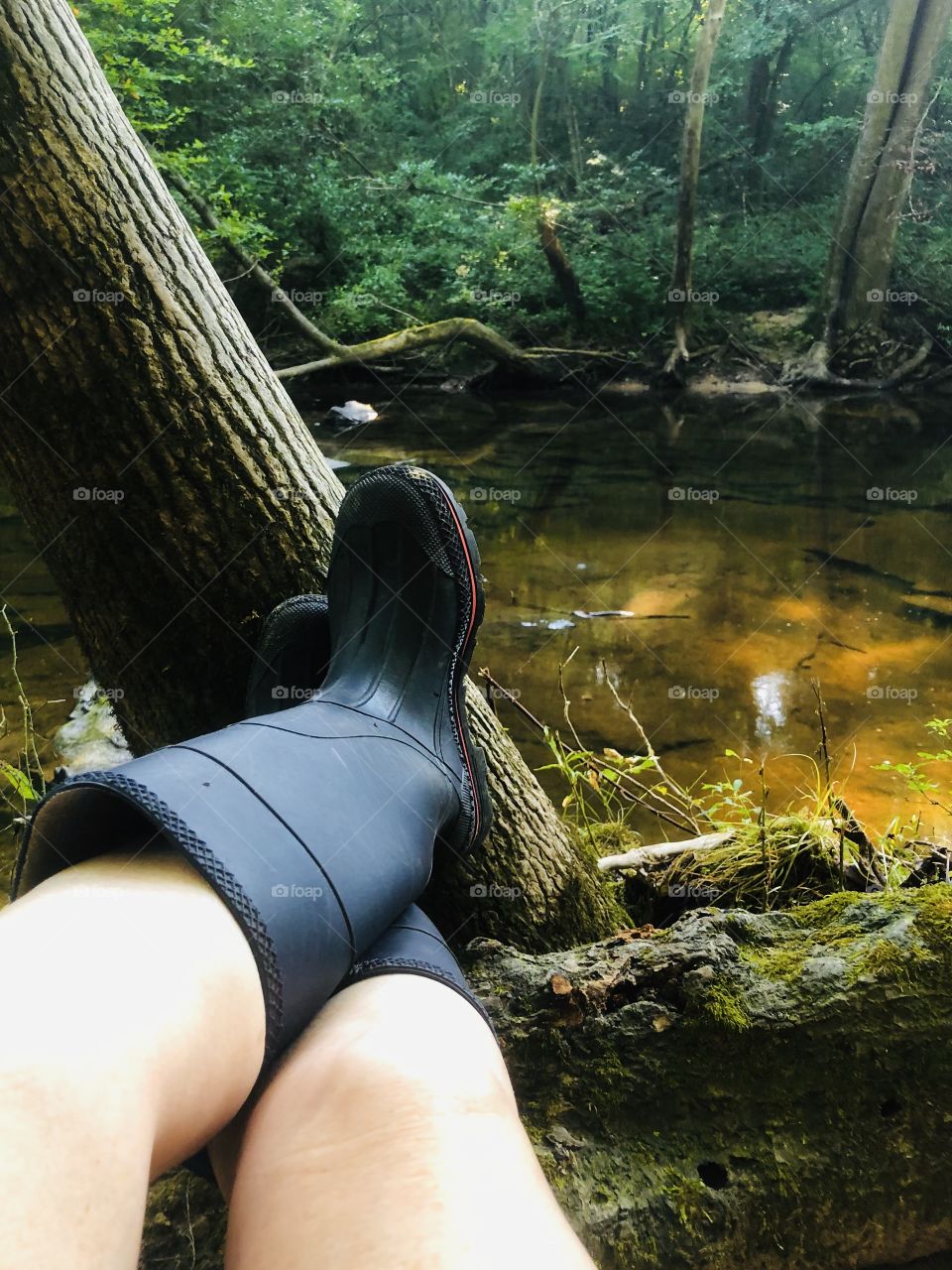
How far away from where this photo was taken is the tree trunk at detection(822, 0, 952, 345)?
744 centimetres

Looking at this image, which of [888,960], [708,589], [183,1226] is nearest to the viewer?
[183,1226]

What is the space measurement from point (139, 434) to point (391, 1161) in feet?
2.69

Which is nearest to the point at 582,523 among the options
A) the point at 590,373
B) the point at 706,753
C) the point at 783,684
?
the point at 783,684

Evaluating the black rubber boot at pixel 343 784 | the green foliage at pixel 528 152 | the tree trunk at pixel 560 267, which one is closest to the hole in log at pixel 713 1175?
the black rubber boot at pixel 343 784

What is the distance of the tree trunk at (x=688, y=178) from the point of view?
746 centimetres

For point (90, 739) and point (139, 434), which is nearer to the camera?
point (139, 434)

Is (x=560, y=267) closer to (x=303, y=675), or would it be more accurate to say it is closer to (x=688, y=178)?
(x=688, y=178)

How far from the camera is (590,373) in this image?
9172 millimetres

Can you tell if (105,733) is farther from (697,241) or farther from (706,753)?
(697,241)

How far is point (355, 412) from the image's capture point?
24.1 feet

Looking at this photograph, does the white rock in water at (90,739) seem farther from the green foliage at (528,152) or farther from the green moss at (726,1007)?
the green foliage at (528,152)

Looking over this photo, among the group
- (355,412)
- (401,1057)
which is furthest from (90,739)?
(355,412)

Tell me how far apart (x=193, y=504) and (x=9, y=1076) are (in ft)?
2.33

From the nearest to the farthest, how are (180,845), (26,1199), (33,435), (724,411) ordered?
(26,1199), (180,845), (33,435), (724,411)
